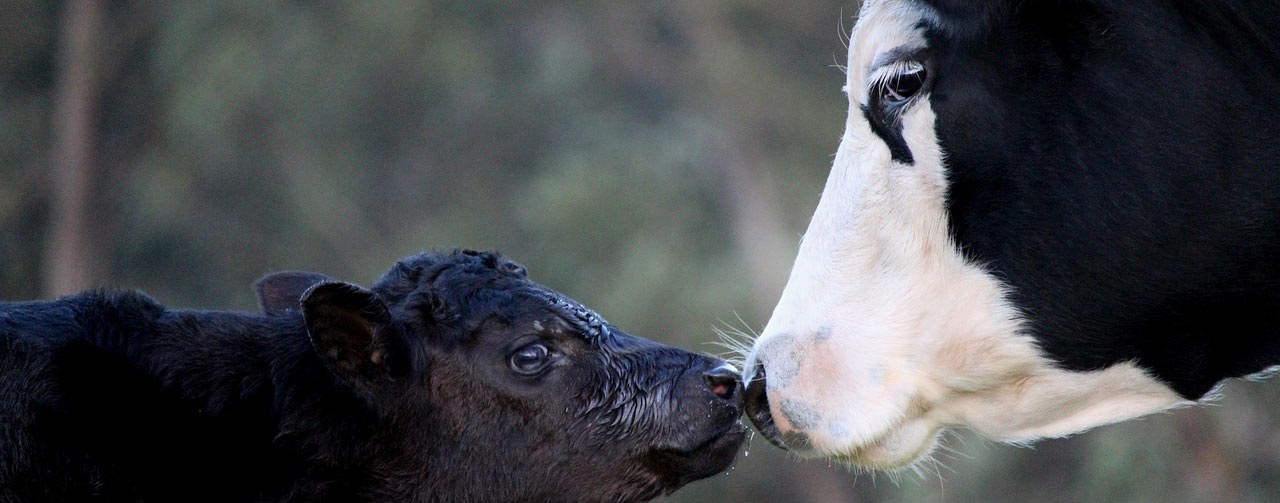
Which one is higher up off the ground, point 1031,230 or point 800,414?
point 1031,230

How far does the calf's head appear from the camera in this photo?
404cm

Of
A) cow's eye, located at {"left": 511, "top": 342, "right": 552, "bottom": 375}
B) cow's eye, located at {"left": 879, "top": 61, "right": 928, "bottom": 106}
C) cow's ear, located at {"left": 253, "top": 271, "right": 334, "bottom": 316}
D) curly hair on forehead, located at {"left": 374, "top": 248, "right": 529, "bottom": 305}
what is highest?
cow's eye, located at {"left": 879, "top": 61, "right": 928, "bottom": 106}

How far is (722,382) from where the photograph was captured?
13.3ft

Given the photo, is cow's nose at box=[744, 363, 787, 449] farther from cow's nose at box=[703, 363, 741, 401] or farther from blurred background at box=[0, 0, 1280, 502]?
blurred background at box=[0, 0, 1280, 502]

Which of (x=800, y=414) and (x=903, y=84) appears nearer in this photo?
(x=903, y=84)

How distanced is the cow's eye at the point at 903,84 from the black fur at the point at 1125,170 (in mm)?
50

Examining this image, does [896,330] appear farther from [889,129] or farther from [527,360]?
[527,360]

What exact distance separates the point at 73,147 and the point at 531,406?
47.9ft

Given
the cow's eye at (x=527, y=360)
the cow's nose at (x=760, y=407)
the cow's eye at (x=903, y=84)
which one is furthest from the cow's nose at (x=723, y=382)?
the cow's eye at (x=903, y=84)

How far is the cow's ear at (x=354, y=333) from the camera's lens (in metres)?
3.72

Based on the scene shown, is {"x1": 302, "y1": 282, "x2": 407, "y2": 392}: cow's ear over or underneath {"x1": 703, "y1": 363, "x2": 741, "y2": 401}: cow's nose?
over

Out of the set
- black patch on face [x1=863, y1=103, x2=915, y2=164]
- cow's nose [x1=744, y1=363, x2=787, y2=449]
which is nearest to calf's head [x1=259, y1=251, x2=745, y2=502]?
cow's nose [x1=744, y1=363, x2=787, y2=449]

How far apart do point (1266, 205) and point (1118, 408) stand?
2.39ft

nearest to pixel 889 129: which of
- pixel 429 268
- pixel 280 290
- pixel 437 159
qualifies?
pixel 429 268
